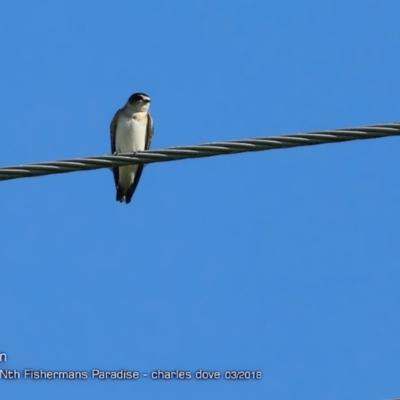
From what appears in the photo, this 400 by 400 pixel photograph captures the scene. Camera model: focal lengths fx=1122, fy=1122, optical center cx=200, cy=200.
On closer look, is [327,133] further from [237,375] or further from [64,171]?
[237,375]

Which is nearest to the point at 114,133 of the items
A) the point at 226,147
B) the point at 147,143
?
the point at 147,143

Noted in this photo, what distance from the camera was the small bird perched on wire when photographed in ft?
37.8

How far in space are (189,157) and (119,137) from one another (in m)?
6.42

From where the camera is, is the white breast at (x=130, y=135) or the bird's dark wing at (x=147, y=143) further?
the bird's dark wing at (x=147, y=143)

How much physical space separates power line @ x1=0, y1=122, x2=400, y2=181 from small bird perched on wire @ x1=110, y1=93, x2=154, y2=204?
618 cm

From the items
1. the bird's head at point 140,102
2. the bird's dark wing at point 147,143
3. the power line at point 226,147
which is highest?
the bird's head at point 140,102

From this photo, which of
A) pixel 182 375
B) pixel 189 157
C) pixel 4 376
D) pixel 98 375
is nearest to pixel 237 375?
pixel 182 375

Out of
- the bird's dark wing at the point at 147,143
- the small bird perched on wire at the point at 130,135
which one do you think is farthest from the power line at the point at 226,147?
the bird's dark wing at the point at 147,143

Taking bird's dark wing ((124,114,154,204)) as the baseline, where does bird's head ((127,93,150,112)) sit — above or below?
above

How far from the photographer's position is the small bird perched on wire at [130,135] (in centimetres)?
1152

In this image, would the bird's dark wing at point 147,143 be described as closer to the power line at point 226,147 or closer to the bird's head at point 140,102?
the bird's head at point 140,102

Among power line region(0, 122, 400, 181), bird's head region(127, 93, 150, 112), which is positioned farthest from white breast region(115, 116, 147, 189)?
power line region(0, 122, 400, 181)

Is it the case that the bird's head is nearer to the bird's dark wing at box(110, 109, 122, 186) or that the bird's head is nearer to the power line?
the bird's dark wing at box(110, 109, 122, 186)

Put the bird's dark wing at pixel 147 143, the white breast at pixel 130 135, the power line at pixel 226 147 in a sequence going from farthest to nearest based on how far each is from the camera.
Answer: the bird's dark wing at pixel 147 143 → the white breast at pixel 130 135 → the power line at pixel 226 147
